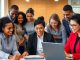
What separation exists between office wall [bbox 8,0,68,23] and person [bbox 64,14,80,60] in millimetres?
5766

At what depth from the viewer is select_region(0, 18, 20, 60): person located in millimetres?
3059

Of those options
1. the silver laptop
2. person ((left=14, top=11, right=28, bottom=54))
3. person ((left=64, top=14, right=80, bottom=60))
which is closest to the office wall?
person ((left=14, top=11, right=28, bottom=54))

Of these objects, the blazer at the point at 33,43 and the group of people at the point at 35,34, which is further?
the blazer at the point at 33,43

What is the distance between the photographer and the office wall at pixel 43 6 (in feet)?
28.6

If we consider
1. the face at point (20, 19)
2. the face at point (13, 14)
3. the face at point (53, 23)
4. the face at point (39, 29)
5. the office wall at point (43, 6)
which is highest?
the office wall at point (43, 6)

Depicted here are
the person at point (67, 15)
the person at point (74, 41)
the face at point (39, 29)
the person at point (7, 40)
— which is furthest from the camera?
the person at point (67, 15)

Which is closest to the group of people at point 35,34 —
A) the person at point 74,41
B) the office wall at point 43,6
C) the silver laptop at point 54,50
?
the person at point 74,41

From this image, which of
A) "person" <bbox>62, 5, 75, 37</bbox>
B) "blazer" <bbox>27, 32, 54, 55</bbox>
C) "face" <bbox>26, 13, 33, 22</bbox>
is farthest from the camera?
"face" <bbox>26, 13, 33, 22</bbox>

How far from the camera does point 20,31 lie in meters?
4.01

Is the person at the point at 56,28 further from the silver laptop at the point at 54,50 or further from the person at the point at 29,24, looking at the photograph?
the silver laptop at the point at 54,50

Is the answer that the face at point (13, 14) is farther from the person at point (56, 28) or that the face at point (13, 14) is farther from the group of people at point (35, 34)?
the person at point (56, 28)

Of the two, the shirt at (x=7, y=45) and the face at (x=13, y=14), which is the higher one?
the face at (x=13, y=14)

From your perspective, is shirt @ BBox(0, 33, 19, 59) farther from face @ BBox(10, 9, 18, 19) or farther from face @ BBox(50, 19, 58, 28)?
face @ BBox(50, 19, 58, 28)

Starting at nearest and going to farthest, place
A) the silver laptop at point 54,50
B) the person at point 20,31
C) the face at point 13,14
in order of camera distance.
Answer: the silver laptop at point 54,50, the person at point 20,31, the face at point 13,14
